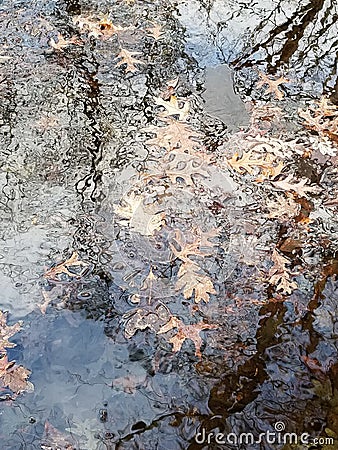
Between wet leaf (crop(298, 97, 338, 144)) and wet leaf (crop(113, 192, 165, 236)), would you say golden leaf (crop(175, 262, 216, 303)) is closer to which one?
wet leaf (crop(113, 192, 165, 236))

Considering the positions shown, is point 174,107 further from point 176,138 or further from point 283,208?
point 283,208

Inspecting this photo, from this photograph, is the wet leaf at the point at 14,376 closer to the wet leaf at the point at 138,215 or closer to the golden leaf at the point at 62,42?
the wet leaf at the point at 138,215

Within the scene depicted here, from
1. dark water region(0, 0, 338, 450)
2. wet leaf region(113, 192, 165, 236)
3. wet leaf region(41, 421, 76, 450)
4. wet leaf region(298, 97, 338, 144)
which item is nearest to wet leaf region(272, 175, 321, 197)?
dark water region(0, 0, 338, 450)

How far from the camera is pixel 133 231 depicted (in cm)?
322

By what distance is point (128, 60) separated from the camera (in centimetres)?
442

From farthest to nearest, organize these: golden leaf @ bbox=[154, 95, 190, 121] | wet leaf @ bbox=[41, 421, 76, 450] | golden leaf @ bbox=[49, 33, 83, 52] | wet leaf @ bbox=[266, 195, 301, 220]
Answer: golden leaf @ bbox=[49, 33, 83, 52]
golden leaf @ bbox=[154, 95, 190, 121]
wet leaf @ bbox=[266, 195, 301, 220]
wet leaf @ bbox=[41, 421, 76, 450]

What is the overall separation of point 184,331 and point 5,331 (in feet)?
3.44

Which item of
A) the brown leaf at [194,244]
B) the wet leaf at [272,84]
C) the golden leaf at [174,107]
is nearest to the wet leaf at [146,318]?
the brown leaf at [194,244]

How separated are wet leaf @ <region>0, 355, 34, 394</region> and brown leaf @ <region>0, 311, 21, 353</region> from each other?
0.22ft

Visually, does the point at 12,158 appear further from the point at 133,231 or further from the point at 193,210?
the point at 193,210

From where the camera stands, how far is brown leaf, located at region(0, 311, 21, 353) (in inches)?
107

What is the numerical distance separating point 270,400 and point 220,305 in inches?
24.3

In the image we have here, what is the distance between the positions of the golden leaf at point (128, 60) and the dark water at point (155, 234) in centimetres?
8

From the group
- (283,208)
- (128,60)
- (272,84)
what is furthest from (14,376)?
(272,84)
